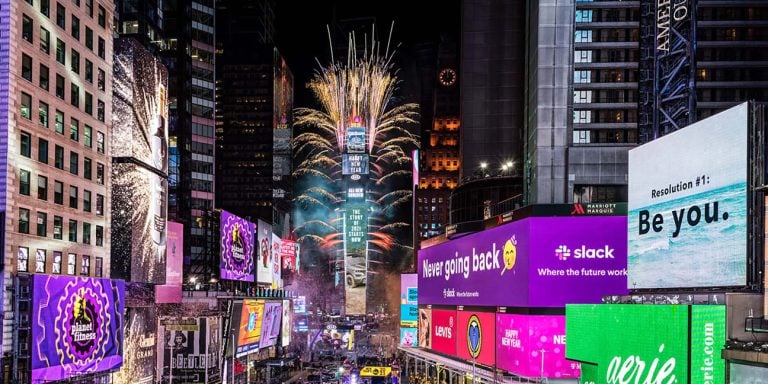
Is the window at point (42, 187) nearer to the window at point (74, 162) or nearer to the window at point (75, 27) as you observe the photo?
the window at point (74, 162)

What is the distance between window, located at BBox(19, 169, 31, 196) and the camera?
127 feet

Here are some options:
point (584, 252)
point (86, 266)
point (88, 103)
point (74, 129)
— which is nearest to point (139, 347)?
point (86, 266)

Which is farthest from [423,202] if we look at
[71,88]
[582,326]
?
[582,326]

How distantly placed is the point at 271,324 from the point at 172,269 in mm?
17511

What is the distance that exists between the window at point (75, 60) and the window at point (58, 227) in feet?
28.3

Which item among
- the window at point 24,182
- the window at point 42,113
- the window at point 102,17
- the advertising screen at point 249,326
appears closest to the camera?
the window at point 24,182

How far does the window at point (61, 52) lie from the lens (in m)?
42.6

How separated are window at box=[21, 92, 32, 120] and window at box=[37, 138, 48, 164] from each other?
5.70 ft

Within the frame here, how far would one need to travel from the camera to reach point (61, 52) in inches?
1697

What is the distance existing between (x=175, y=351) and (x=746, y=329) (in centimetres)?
4865

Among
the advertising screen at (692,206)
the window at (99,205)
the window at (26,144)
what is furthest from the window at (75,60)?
the advertising screen at (692,206)

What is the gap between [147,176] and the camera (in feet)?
179

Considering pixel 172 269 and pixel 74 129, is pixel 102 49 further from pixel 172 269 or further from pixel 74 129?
pixel 172 269

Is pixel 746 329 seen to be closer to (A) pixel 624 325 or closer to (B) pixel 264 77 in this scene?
(A) pixel 624 325
